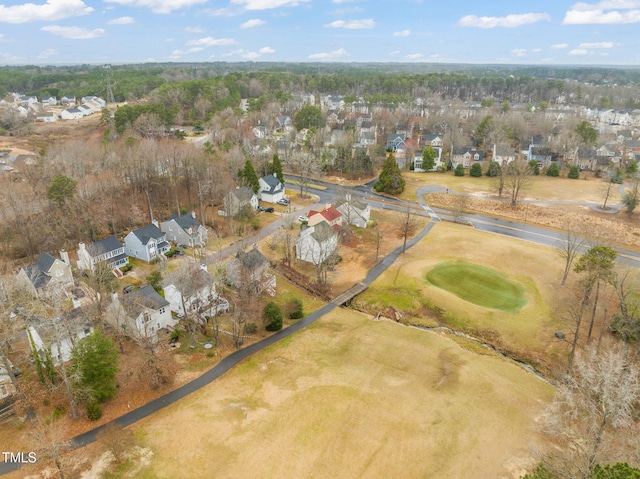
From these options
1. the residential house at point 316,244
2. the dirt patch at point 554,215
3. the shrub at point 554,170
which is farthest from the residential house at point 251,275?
the shrub at point 554,170

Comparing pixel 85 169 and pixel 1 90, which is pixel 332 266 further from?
pixel 1 90

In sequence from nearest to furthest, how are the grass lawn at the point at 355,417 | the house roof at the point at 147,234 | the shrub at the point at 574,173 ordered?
the grass lawn at the point at 355,417 → the house roof at the point at 147,234 → the shrub at the point at 574,173

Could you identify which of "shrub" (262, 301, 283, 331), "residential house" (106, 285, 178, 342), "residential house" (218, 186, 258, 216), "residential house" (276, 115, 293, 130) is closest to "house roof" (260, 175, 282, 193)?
"residential house" (218, 186, 258, 216)

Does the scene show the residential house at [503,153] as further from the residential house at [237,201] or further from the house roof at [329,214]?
the residential house at [237,201]

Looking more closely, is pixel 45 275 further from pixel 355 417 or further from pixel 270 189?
pixel 270 189

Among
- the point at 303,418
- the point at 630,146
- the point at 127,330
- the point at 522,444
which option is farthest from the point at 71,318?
the point at 630,146
